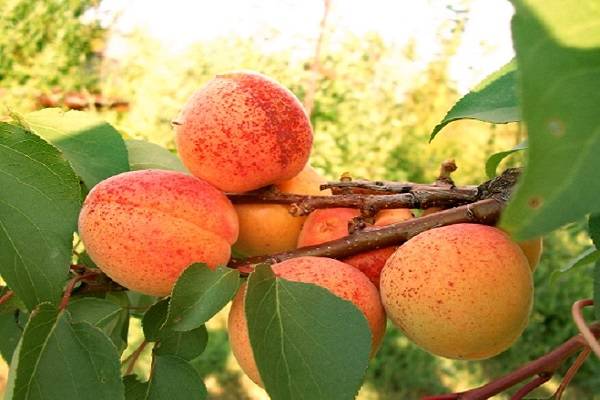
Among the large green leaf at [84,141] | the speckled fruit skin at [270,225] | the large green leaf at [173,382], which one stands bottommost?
the large green leaf at [173,382]

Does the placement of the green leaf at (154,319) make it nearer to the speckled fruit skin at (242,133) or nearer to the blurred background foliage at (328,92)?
the speckled fruit skin at (242,133)

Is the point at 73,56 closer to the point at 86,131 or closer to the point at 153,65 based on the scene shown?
the point at 153,65

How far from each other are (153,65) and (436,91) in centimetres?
143

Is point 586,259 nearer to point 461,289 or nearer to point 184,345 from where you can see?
point 461,289

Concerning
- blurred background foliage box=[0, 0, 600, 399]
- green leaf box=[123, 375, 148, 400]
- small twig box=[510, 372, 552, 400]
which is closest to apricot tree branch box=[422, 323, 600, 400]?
small twig box=[510, 372, 552, 400]

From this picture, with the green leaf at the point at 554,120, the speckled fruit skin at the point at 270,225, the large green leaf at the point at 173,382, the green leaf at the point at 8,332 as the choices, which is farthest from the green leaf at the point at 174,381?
the green leaf at the point at 554,120

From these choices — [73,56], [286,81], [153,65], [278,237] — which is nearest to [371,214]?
[278,237]

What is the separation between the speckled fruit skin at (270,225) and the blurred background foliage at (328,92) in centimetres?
218

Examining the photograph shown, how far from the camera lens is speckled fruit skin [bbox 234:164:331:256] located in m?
0.56

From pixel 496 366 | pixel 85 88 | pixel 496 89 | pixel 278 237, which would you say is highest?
pixel 496 89

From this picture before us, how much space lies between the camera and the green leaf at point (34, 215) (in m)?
0.48

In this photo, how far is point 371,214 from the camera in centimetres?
53

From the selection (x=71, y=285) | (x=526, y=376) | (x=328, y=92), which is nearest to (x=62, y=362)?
(x=71, y=285)

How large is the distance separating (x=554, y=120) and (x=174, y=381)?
37 centimetres
